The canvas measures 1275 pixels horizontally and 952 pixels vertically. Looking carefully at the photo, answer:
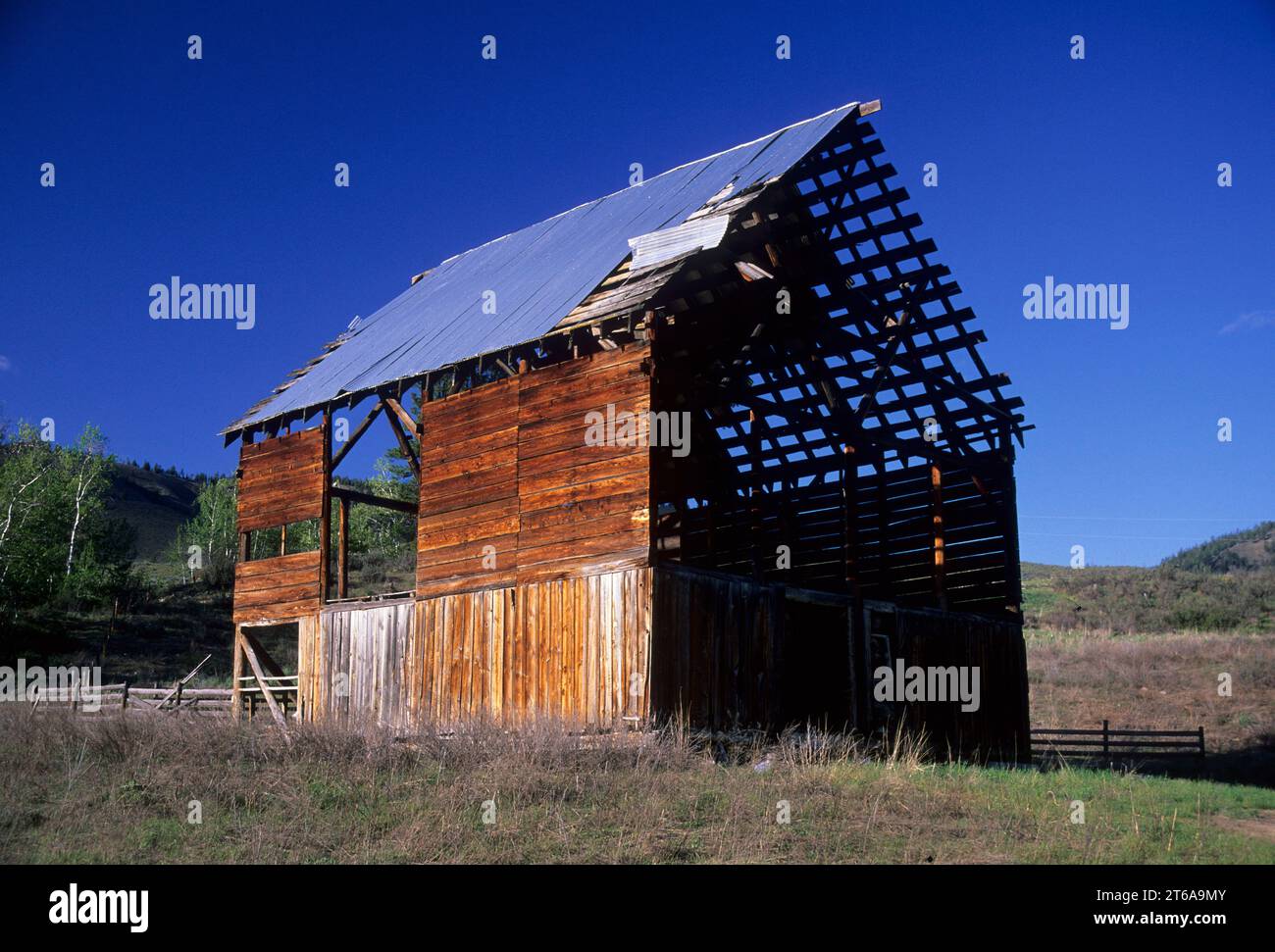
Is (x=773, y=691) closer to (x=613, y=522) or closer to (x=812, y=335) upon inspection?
(x=613, y=522)

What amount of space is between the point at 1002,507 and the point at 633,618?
34.8 ft

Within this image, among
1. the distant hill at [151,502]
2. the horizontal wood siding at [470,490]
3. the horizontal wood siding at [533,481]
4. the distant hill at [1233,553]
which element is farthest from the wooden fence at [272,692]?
the distant hill at [151,502]

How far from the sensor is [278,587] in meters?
25.2

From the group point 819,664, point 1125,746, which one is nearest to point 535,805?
point 819,664

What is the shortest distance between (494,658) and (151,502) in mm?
155239

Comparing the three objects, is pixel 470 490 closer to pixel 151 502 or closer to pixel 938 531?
pixel 938 531


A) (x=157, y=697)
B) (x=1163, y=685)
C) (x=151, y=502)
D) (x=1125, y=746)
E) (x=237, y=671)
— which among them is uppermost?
(x=151, y=502)

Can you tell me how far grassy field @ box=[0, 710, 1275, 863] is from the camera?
11961 millimetres

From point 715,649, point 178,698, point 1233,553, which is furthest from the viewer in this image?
point 1233,553

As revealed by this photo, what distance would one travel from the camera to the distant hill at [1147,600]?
173 feet

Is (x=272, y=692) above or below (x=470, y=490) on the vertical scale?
below

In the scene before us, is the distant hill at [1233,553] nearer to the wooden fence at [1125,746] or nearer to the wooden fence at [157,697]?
the wooden fence at [1125,746]

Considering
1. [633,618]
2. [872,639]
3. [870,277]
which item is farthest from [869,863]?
[870,277]
